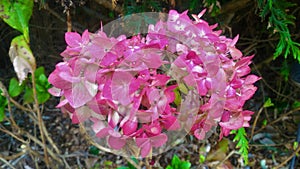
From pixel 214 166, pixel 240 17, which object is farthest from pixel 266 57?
pixel 214 166

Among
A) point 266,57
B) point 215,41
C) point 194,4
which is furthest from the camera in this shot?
point 266,57

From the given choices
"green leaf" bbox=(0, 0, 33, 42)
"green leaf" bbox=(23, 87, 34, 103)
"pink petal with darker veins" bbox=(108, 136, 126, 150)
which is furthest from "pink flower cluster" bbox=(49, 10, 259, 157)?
"green leaf" bbox=(23, 87, 34, 103)

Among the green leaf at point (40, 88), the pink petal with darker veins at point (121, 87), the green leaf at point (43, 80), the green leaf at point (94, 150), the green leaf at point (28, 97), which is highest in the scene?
the pink petal with darker veins at point (121, 87)

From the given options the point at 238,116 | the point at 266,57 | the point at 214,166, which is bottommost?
the point at 214,166

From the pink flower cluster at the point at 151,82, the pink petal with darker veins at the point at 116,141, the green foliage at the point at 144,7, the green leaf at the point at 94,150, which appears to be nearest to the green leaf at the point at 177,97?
the pink flower cluster at the point at 151,82

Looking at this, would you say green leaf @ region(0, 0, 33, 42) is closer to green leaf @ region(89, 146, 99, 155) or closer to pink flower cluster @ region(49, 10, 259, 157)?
pink flower cluster @ region(49, 10, 259, 157)

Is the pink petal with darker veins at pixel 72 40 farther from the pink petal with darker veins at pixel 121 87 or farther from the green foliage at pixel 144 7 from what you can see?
the green foliage at pixel 144 7

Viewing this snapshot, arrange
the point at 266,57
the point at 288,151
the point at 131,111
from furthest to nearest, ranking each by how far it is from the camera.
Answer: the point at 266,57
the point at 288,151
the point at 131,111

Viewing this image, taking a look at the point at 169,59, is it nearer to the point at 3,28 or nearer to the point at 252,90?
the point at 252,90
